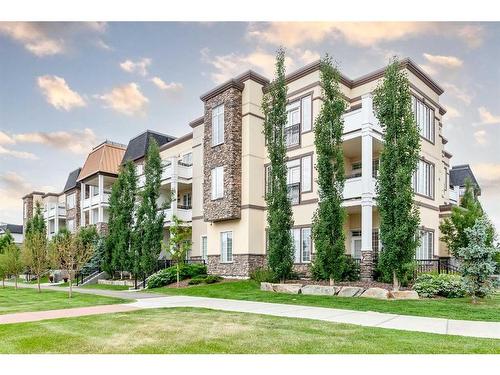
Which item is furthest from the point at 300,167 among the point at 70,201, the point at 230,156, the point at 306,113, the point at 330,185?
the point at 70,201

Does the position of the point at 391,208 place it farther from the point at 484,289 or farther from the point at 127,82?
the point at 127,82

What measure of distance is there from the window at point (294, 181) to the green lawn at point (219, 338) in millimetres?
9311

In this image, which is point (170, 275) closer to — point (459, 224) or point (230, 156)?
point (230, 156)

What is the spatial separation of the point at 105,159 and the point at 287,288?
1830 centimetres

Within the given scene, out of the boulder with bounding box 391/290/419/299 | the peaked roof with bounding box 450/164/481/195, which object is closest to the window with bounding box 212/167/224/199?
the boulder with bounding box 391/290/419/299

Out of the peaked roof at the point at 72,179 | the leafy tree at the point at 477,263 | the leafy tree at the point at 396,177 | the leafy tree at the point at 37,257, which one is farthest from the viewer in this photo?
the peaked roof at the point at 72,179

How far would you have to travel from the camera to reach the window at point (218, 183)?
60.4 feet

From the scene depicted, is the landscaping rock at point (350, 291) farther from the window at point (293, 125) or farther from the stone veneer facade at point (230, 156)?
the window at point (293, 125)

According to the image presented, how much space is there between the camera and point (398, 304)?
1022 centimetres

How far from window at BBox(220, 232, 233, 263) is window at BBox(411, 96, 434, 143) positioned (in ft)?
27.6

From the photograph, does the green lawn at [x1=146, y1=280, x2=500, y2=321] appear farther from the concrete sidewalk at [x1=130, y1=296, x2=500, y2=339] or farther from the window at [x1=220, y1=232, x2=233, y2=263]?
the window at [x1=220, y1=232, x2=233, y2=263]

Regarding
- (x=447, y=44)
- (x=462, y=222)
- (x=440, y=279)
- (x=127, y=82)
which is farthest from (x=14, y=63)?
(x=462, y=222)

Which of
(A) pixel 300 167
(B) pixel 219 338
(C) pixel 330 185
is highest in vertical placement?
(A) pixel 300 167

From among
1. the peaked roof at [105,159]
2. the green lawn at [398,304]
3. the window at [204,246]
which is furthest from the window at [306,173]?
the peaked roof at [105,159]
